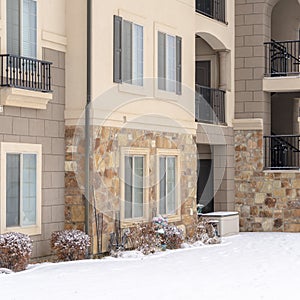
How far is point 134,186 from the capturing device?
810 inches

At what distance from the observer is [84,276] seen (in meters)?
15.4

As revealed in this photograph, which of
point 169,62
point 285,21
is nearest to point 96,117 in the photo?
point 169,62

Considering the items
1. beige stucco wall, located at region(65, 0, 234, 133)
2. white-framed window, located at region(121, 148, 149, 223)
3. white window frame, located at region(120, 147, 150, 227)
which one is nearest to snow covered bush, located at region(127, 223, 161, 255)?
white window frame, located at region(120, 147, 150, 227)

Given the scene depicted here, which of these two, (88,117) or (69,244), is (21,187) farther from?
(88,117)

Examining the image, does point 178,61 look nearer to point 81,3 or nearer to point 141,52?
point 141,52

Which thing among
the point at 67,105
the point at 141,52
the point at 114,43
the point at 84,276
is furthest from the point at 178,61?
the point at 84,276

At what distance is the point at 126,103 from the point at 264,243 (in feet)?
19.1

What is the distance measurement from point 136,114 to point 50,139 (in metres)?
2.99

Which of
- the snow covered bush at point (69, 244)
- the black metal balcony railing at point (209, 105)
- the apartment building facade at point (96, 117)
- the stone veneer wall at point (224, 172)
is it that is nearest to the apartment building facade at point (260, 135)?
the stone veneer wall at point (224, 172)

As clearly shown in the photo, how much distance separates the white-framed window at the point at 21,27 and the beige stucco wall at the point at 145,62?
1.29 m

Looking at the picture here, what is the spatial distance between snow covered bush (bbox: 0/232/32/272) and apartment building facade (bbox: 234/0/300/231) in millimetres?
12385

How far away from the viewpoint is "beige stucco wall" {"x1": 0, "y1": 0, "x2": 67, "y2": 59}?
17797mm

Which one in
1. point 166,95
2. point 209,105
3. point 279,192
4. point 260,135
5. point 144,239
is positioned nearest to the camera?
point 144,239

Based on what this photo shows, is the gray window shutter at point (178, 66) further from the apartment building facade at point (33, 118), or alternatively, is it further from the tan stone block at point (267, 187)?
the tan stone block at point (267, 187)
